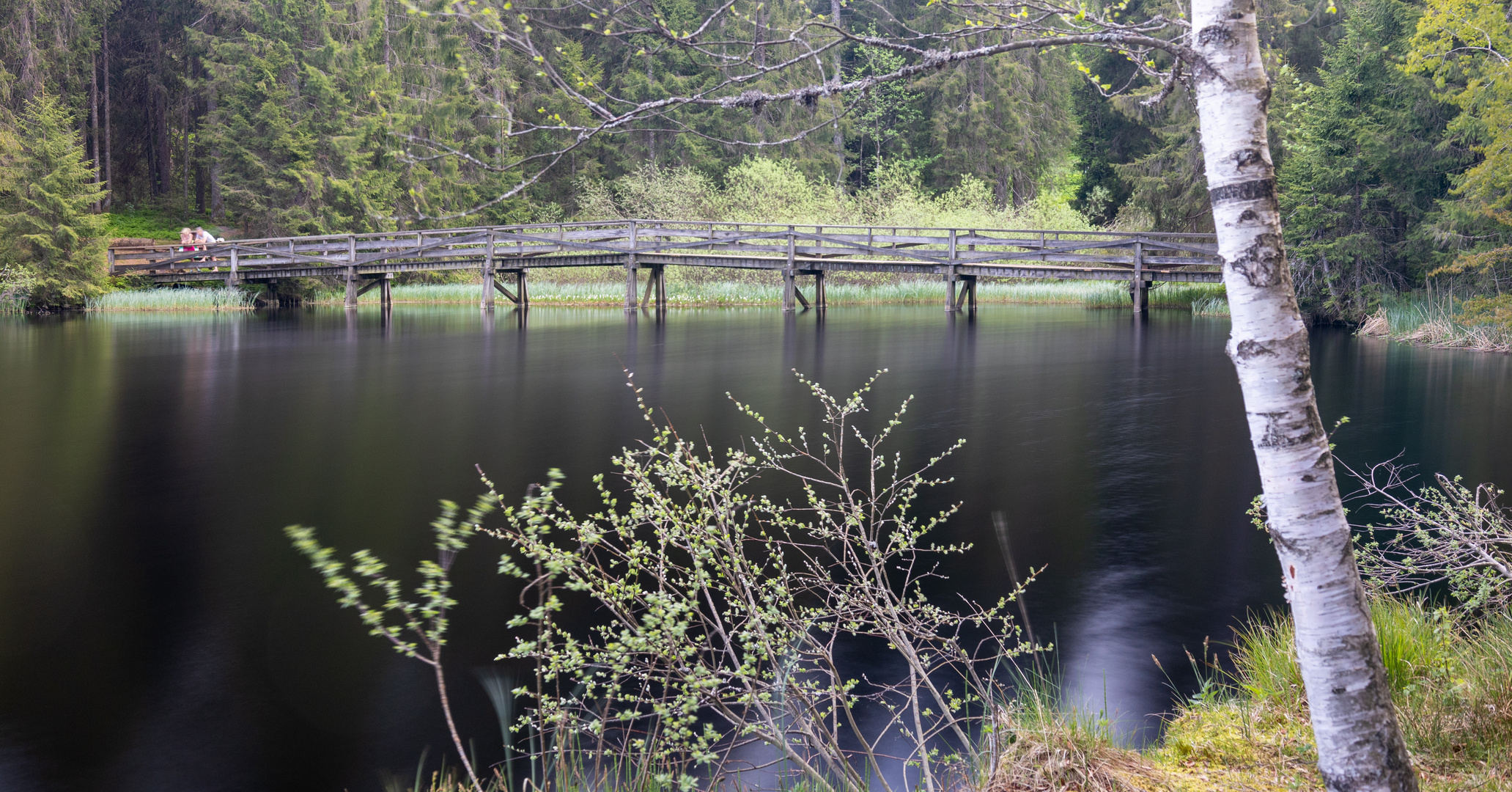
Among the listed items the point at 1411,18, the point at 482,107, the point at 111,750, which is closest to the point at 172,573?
the point at 111,750

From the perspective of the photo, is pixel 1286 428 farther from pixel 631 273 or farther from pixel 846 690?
pixel 631 273

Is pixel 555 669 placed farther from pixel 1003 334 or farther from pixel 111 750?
pixel 1003 334

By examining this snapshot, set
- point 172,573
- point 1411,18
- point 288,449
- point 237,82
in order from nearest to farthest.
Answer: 1. point 172,573
2. point 288,449
3. point 1411,18
4. point 237,82

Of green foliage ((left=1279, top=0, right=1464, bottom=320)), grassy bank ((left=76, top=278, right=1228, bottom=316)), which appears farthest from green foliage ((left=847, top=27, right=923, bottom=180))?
green foliage ((left=1279, top=0, right=1464, bottom=320))

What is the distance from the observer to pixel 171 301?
106 feet

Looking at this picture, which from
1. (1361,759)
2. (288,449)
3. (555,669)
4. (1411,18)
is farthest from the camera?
(1411,18)

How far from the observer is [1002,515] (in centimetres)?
856

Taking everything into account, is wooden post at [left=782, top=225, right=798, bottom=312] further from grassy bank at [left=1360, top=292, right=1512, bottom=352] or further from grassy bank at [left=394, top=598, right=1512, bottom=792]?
grassy bank at [left=394, top=598, right=1512, bottom=792]

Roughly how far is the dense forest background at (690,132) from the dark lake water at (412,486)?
15.1 feet

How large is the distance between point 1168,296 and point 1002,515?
30.0 meters

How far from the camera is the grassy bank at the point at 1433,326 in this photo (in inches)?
785

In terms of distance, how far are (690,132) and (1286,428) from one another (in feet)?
81.4

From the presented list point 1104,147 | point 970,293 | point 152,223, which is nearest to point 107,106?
point 152,223

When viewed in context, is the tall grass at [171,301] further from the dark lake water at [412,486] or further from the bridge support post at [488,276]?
the dark lake water at [412,486]
